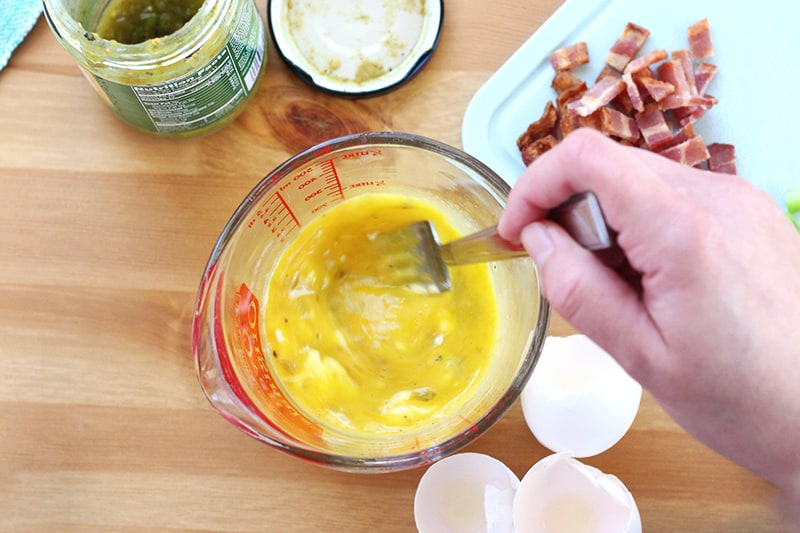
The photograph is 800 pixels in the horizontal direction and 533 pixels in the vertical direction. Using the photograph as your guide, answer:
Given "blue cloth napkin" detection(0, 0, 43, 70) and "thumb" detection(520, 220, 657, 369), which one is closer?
"thumb" detection(520, 220, 657, 369)

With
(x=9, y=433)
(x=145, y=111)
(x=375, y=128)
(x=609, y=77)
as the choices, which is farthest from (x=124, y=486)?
(x=609, y=77)

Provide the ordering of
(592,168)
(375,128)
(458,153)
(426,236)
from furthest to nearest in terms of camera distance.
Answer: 1. (375,128)
2. (426,236)
3. (458,153)
4. (592,168)

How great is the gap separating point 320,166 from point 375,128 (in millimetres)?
202

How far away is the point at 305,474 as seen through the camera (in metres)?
1.02

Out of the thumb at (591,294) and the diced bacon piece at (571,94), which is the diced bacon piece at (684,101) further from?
the thumb at (591,294)

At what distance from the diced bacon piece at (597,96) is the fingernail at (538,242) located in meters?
0.47

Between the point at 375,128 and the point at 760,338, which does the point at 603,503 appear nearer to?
the point at 760,338

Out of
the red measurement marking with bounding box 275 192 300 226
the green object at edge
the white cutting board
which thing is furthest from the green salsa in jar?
the green object at edge

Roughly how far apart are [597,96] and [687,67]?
150 mm

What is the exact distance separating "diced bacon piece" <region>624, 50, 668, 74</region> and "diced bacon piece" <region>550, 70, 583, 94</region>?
74 millimetres

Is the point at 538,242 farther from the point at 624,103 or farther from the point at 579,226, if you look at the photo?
the point at 624,103

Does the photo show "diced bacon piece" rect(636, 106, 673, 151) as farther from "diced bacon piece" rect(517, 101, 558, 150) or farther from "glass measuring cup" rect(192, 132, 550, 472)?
"glass measuring cup" rect(192, 132, 550, 472)

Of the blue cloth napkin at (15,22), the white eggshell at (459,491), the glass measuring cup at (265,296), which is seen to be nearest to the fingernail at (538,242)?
the glass measuring cup at (265,296)

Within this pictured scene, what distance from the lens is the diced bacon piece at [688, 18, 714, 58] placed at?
1.11m
